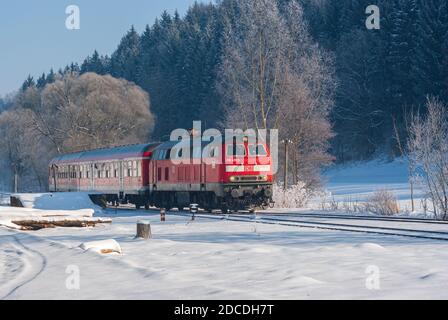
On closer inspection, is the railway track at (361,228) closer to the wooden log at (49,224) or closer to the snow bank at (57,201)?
the wooden log at (49,224)

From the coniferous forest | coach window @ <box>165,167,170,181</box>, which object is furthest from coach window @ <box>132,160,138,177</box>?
the coniferous forest

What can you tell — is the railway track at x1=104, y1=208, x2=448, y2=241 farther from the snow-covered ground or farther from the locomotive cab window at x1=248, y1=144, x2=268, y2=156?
the snow-covered ground

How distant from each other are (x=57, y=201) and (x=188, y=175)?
8.24m

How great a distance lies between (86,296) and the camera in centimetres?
938

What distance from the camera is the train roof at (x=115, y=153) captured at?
34.3 m

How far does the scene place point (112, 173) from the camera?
3794 cm

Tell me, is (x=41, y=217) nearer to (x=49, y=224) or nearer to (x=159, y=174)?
(x=49, y=224)

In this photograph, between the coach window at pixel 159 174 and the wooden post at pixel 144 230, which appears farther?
the coach window at pixel 159 174

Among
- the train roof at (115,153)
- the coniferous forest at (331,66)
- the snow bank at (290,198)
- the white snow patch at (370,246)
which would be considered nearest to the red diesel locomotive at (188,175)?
the train roof at (115,153)

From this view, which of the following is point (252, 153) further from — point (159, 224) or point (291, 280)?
point (291, 280)

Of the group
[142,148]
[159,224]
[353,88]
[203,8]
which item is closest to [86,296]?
[159,224]

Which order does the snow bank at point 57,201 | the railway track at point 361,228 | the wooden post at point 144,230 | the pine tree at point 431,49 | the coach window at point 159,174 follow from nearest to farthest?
1. the railway track at point 361,228
2. the wooden post at point 144,230
3. the coach window at point 159,174
4. the snow bank at point 57,201
5. the pine tree at point 431,49

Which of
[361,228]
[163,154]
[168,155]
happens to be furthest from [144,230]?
[163,154]
